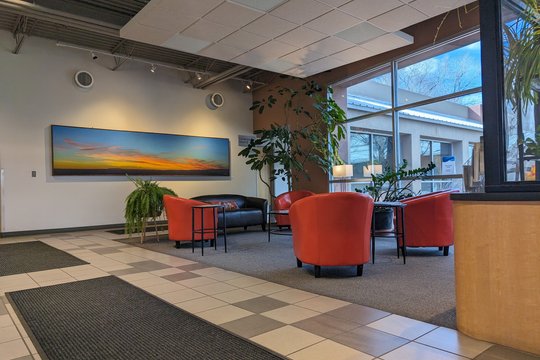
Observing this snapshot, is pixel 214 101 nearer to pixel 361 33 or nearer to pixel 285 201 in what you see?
pixel 285 201

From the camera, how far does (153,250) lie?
557 centimetres

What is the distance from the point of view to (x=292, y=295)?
10.2 ft

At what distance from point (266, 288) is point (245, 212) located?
4289 mm

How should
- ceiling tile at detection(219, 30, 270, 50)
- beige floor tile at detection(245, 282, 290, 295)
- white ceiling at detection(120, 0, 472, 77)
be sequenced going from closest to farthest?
beige floor tile at detection(245, 282, 290, 295), white ceiling at detection(120, 0, 472, 77), ceiling tile at detection(219, 30, 270, 50)

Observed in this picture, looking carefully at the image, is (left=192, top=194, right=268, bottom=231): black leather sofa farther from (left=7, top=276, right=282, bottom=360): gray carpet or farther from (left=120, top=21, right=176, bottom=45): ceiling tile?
(left=7, top=276, right=282, bottom=360): gray carpet

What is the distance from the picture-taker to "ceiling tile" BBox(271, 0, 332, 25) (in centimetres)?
481

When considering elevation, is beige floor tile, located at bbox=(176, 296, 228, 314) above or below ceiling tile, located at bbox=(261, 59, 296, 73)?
below

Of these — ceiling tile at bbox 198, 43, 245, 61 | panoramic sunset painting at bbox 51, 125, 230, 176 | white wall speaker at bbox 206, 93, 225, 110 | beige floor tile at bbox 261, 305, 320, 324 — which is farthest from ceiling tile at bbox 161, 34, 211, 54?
beige floor tile at bbox 261, 305, 320, 324

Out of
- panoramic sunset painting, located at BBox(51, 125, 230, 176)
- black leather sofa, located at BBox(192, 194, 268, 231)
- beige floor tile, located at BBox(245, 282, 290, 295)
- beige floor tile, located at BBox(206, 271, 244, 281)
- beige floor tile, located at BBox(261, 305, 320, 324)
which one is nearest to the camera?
beige floor tile, located at BBox(261, 305, 320, 324)

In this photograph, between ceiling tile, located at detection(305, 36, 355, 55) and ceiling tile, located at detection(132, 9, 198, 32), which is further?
ceiling tile, located at detection(305, 36, 355, 55)

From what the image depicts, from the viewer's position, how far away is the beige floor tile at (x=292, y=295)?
2.97 meters

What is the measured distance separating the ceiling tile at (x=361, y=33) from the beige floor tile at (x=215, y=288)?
4.34 metres

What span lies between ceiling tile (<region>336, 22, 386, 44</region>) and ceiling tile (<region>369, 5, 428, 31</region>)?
0.14 meters

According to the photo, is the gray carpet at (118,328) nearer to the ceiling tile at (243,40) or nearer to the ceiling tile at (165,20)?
the ceiling tile at (165,20)
